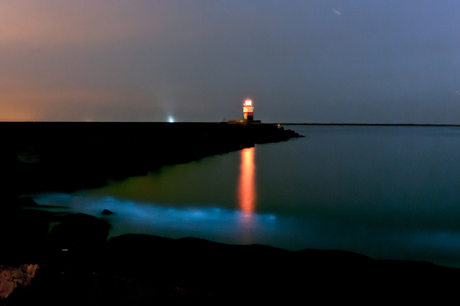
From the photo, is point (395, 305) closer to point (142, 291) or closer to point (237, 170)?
point (142, 291)

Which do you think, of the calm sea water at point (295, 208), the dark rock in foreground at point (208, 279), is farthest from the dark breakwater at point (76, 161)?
the dark rock in foreground at point (208, 279)

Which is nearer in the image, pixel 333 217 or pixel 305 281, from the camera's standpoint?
pixel 305 281

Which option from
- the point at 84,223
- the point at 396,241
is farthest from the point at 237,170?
the point at 84,223

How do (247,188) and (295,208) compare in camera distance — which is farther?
(247,188)

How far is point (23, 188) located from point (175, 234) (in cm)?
630

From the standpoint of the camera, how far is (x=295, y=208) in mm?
10008

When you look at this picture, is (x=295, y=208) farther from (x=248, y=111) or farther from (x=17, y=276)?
(x=248, y=111)

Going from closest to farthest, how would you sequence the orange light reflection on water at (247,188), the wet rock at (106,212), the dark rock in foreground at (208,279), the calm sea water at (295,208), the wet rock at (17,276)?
the dark rock in foreground at (208,279), the wet rock at (17,276), the calm sea water at (295,208), the wet rock at (106,212), the orange light reflection on water at (247,188)

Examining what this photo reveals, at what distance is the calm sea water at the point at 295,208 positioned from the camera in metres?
7.12

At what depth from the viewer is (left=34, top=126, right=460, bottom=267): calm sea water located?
712 cm

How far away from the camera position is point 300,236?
7.33 meters

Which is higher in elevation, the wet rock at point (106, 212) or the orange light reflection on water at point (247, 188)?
the wet rock at point (106, 212)

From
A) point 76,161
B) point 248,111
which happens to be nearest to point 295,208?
point 76,161

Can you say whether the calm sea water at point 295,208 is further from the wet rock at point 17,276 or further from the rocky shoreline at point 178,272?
the wet rock at point 17,276
